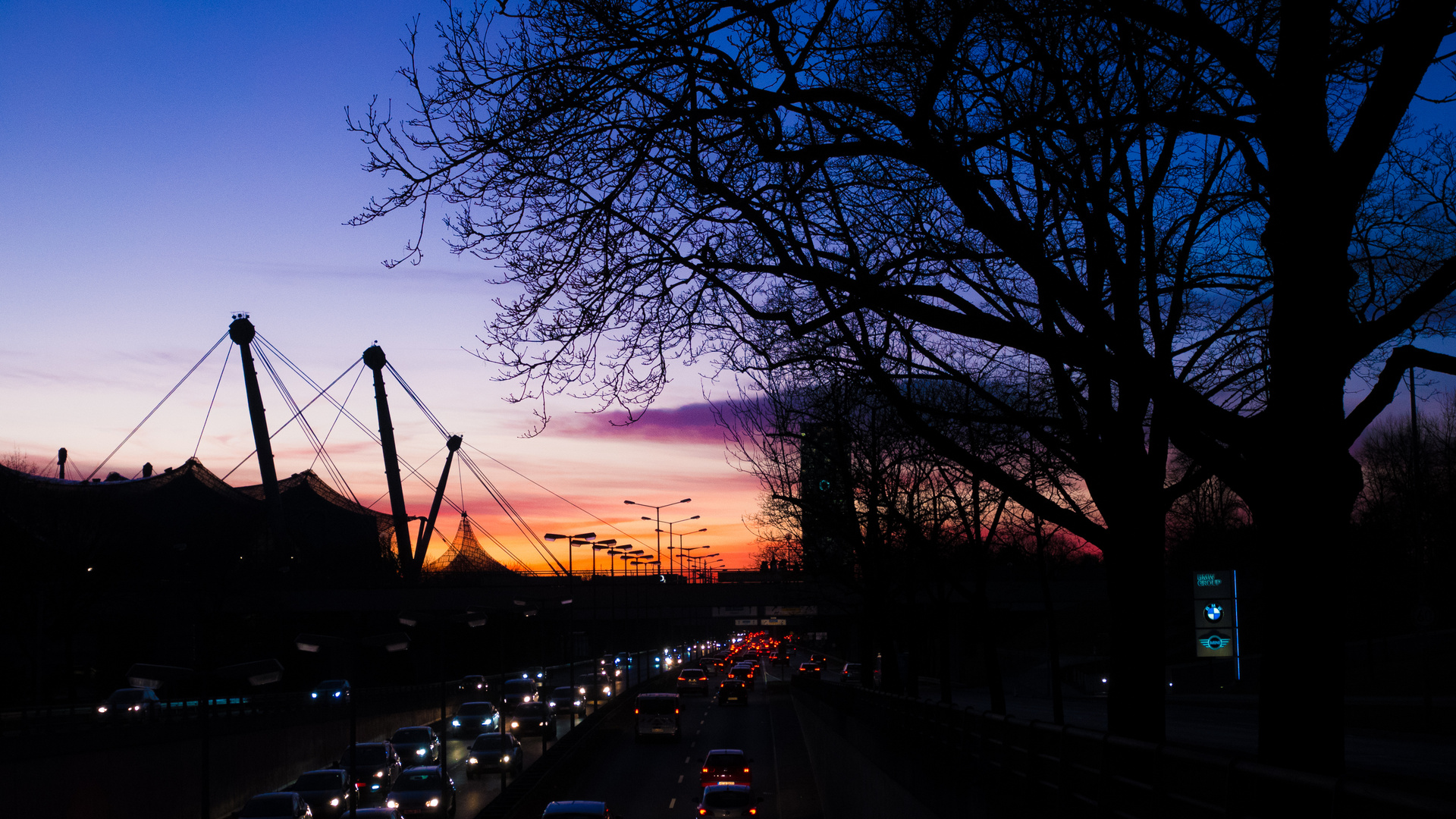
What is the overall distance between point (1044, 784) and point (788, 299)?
6744mm

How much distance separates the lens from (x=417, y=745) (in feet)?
149

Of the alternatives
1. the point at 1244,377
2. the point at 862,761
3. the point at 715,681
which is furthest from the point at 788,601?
the point at 1244,377

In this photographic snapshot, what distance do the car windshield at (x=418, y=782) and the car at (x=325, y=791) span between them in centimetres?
144

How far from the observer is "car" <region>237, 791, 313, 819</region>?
26.2 m

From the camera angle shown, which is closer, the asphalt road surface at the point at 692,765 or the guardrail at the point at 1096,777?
the guardrail at the point at 1096,777

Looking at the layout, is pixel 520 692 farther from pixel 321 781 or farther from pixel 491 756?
pixel 321 781

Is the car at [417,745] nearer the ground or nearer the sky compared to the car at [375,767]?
nearer the ground

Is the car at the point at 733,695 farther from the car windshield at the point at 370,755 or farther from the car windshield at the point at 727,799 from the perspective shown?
the car windshield at the point at 727,799

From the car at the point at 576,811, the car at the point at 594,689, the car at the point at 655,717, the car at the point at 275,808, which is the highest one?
the car at the point at 576,811

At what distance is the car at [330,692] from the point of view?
64062 millimetres

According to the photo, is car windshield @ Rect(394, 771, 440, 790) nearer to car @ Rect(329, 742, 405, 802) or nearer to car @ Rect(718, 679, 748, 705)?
car @ Rect(329, 742, 405, 802)

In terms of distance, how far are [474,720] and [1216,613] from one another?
118ft

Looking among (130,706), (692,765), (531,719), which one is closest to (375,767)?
(692,765)

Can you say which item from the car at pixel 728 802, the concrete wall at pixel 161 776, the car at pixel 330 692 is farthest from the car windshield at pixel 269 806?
the car at pixel 330 692
